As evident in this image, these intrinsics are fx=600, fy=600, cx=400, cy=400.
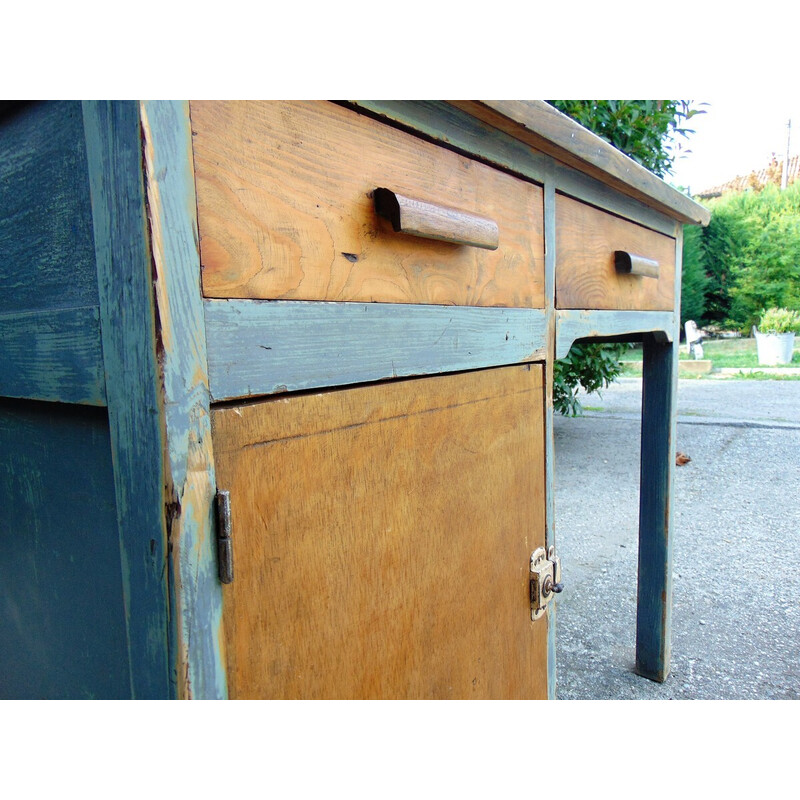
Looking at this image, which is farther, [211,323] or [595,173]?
[595,173]

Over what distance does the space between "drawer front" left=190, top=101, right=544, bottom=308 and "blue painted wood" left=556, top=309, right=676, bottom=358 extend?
30 centimetres

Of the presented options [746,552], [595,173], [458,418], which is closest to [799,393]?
[746,552]

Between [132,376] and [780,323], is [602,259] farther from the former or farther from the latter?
[780,323]

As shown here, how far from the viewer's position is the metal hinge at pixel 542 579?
107 cm

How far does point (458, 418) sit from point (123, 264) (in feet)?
1.64

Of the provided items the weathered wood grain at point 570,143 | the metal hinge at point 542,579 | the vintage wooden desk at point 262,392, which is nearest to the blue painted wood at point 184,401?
the vintage wooden desk at point 262,392

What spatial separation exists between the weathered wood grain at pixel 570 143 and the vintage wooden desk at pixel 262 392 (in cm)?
1

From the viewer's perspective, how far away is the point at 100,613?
0.59 metres

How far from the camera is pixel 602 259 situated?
126 centimetres

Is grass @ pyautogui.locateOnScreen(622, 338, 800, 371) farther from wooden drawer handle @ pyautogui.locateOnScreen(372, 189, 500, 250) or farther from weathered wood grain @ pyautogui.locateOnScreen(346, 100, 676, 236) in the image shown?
wooden drawer handle @ pyautogui.locateOnScreen(372, 189, 500, 250)

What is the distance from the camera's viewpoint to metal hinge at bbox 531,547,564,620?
1070mm

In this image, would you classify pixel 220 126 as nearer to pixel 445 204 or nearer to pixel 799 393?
pixel 445 204

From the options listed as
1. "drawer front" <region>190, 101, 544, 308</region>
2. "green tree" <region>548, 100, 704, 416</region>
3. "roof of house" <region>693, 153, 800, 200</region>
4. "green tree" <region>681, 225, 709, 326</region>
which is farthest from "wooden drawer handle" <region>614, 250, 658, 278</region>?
"roof of house" <region>693, 153, 800, 200</region>

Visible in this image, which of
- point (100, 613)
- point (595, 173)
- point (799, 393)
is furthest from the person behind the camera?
point (799, 393)
